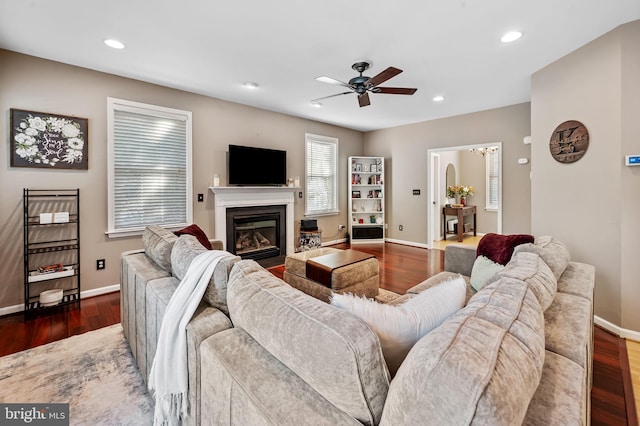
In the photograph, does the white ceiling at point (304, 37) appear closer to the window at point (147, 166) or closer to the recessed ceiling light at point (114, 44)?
the recessed ceiling light at point (114, 44)

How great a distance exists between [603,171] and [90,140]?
5.37 m

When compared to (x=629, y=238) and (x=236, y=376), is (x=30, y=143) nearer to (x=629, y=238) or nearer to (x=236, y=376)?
(x=236, y=376)

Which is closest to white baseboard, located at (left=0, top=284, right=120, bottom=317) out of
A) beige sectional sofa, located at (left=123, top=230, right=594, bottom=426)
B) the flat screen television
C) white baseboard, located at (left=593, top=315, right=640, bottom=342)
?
the flat screen television

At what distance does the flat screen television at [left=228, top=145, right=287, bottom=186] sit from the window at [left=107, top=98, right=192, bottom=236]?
2.21ft

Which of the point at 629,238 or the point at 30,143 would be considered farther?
the point at 30,143

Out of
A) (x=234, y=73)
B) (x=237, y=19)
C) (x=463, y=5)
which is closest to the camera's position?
(x=463, y=5)

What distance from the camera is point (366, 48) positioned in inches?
110

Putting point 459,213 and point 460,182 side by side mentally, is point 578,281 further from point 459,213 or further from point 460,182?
point 460,182

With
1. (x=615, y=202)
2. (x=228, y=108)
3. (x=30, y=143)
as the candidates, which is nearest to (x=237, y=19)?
(x=228, y=108)

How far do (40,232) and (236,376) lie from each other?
136 inches

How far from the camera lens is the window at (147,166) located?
3.42 meters

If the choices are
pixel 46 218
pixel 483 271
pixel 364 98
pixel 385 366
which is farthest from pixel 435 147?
pixel 46 218

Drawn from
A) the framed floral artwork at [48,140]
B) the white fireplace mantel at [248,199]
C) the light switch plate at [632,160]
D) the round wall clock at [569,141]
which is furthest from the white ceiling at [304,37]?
the white fireplace mantel at [248,199]

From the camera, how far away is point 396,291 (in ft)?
11.3
